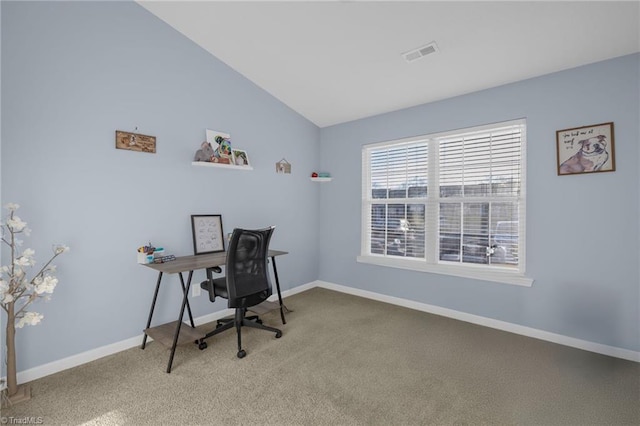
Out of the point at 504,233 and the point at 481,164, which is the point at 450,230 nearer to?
the point at 504,233

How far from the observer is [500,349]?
2598mm

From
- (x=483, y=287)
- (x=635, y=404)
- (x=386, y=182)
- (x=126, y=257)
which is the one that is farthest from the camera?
(x=386, y=182)

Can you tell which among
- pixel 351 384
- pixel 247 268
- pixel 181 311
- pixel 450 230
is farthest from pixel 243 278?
pixel 450 230

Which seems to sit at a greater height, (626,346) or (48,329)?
(48,329)

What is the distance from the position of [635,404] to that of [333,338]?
2115mm

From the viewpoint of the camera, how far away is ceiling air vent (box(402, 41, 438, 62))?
253 centimetres

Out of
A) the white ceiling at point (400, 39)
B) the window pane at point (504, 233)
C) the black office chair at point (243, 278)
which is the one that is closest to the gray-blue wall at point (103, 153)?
→ the white ceiling at point (400, 39)

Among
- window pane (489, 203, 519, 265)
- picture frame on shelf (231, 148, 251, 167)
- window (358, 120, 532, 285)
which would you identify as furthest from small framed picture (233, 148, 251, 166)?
window pane (489, 203, 519, 265)

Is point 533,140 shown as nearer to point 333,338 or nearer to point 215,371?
point 333,338

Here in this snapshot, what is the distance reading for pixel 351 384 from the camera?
6.85ft

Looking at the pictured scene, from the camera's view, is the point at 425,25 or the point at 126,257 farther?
the point at 126,257

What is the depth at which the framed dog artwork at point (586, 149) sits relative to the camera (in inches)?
97.7

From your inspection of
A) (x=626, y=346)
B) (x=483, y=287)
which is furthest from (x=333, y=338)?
(x=626, y=346)

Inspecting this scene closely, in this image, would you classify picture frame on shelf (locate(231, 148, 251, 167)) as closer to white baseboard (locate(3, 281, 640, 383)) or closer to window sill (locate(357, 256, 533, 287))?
white baseboard (locate(3, 281, 640, 383))
